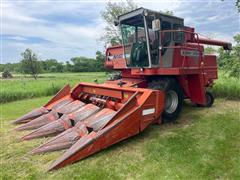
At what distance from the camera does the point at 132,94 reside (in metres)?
4.87

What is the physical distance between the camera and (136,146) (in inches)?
171

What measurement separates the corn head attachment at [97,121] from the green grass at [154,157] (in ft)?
0.56

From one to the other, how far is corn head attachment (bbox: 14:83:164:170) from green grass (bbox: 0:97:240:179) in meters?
→ 0.17

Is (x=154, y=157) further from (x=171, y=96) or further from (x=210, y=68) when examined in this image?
(x=210, y=68)

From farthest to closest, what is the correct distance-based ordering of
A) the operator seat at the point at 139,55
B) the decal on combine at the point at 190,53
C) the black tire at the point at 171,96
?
1. the decal on combine at the point at 190,53
2. the operator seat at the point at 139,55
3. the black tire at the point at 171,96

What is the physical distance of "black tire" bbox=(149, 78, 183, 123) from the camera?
5.66 m

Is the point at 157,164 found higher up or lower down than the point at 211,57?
lower down

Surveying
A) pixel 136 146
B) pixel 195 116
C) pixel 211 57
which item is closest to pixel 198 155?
pixel 136 146

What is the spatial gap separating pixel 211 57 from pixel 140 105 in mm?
4841

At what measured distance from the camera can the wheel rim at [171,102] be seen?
5.84 m

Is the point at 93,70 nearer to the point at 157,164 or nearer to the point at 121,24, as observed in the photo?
the point at 121,24

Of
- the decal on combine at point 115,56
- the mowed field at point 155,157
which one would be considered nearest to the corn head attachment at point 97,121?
the mowed field at point 155,157

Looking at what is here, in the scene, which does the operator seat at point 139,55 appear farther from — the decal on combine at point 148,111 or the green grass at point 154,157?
the decal on combine at point 148,111

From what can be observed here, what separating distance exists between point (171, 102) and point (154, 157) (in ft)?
7.52
